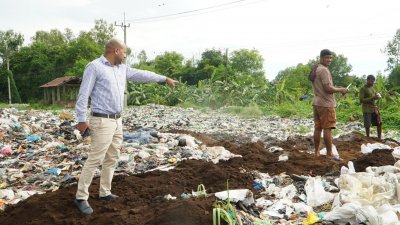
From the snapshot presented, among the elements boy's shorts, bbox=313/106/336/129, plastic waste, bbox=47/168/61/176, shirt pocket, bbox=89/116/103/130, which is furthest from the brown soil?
plastic waste, bbox=47/168/61/176

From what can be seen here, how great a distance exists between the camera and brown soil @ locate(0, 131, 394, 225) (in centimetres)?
335

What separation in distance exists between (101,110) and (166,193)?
1240mm

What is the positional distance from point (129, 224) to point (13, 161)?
4.45m

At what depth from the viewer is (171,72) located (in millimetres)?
45781

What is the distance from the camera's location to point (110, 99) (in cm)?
393

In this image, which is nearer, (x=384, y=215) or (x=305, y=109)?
(x=384, y=215)

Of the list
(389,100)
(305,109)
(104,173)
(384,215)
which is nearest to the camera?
(384,215)

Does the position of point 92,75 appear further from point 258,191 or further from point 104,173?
point 258,191

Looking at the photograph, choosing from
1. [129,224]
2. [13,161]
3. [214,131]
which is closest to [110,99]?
[129,224]

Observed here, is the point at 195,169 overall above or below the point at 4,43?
below

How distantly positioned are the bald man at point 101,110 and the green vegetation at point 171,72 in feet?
63.6

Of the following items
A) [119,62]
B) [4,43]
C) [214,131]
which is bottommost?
[214,131]

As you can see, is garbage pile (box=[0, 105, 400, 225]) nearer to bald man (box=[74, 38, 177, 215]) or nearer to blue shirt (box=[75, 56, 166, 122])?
bald man (box=[74, 38, 177, 215])

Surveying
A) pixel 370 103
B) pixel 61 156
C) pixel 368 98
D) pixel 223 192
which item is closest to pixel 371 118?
pixel 370 103
